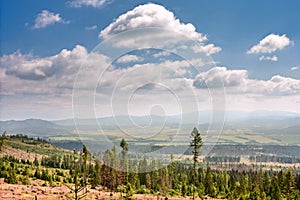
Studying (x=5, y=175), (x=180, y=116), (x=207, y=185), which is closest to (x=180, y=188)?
(x=207, y=185)

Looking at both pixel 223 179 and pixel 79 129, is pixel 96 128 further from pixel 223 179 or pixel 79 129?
pixel 223 179

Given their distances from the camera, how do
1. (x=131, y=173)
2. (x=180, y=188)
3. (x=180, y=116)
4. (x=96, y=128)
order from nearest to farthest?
(x=96, y=128), (x=180, y=116), (x=131, y=173), (x=180, y=188)

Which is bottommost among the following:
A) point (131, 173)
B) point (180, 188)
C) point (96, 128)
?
point (180, 188)

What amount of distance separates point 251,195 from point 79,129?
8557 cm

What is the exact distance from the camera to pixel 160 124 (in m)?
28.6

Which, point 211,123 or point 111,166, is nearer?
point 211,123

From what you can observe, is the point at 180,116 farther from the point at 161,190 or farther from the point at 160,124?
the point at 161,190

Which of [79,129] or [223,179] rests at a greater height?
[79,129]

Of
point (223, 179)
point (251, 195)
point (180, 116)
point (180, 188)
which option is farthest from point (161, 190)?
point (180, 116)

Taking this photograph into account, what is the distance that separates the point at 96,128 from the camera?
26969mm

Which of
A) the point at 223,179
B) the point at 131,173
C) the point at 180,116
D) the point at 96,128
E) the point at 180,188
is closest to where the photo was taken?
the point at 96,128

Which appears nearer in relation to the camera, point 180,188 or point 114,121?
point 114,121

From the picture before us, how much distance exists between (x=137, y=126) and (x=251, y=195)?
266 ft

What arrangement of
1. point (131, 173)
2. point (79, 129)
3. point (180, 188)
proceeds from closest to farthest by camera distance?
point (79, 129) → point (131, 173) → point (180, 188)
